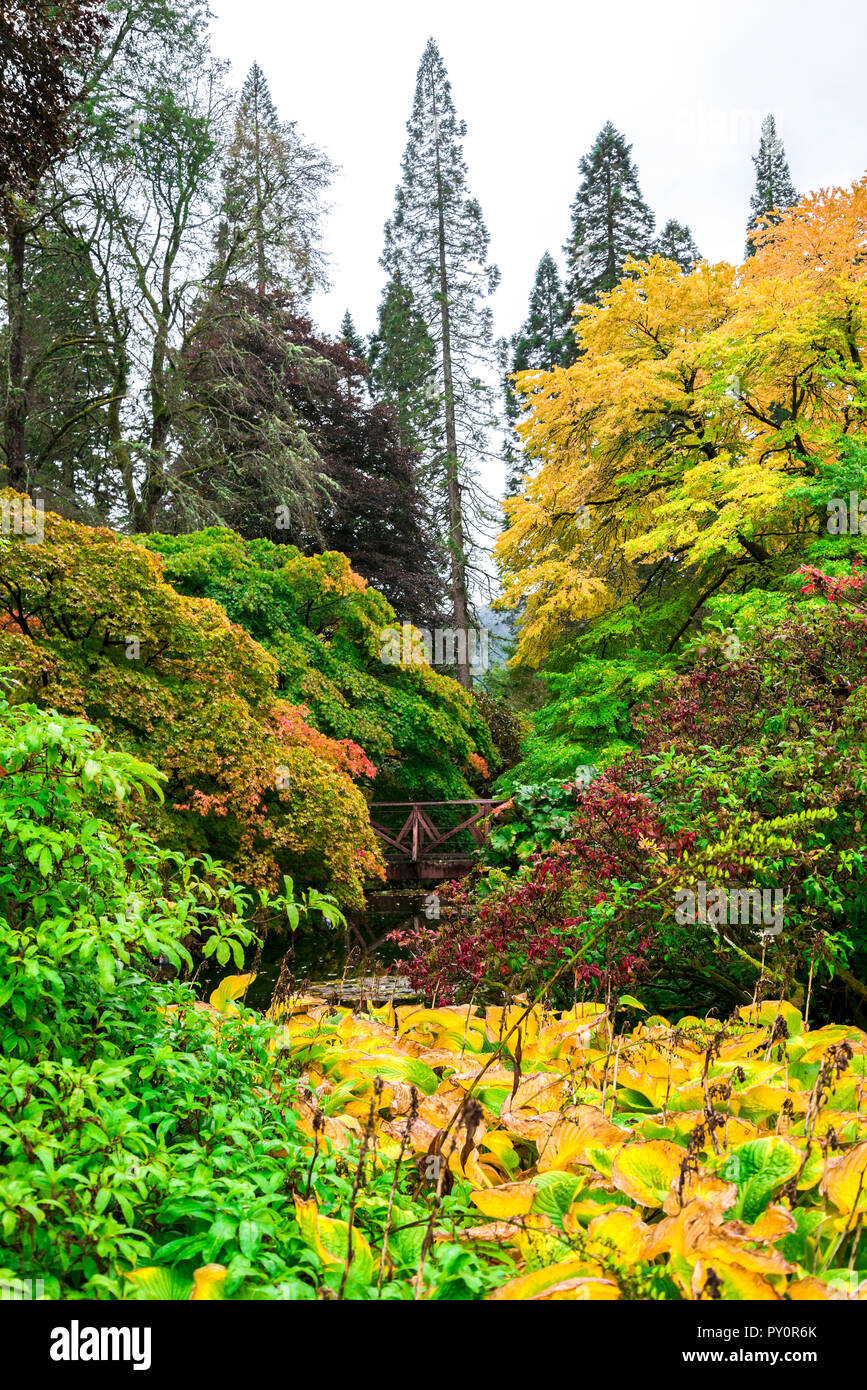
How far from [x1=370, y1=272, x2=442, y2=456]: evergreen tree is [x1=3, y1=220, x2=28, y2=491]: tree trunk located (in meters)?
10.7

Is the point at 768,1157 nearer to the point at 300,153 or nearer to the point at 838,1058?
the point at 838,1058

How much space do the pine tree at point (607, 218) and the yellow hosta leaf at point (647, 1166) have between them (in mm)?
26496

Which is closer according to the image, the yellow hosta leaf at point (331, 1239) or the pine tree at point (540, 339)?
the yellow hosta leaf at point (331, 1239)

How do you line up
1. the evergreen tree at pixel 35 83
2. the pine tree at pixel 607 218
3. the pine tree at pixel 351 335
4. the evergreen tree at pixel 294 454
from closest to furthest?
the evergreen tree at pixel 35 83 → the evergreen tree at pixel 294 454 → the pine tree at pixel 607 218 → the pine tree at pixel 351 335

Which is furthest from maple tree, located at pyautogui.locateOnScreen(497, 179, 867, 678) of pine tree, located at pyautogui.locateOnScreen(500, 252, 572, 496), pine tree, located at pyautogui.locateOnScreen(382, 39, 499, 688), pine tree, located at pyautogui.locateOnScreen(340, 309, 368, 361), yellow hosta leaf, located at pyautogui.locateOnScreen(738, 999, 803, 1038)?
pine tree, located at pyautogui.locateOnScreen(340, 309, 368, 361)

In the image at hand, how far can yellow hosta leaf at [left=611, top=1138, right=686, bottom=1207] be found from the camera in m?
1.79

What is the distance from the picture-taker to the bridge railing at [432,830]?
15188 millimetres

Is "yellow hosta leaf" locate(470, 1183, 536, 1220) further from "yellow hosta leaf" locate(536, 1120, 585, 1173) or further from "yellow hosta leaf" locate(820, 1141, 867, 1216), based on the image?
"yellow hosta leaf" locate(820, 1141, 867, 1216)

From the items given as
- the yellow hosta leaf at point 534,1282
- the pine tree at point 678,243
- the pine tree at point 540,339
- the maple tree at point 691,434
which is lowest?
the yellow hosta leaf at point 534,1282

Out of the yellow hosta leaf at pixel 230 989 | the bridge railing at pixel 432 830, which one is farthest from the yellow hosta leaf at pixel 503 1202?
the bridge railing at pixel 432 830

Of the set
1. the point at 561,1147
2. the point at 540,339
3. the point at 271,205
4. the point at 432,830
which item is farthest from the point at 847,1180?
the point at 540,339

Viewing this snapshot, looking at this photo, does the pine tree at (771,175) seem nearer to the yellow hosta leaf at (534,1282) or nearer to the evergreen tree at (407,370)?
the evergreen tree at (407,370)

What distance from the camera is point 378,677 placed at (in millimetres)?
14172

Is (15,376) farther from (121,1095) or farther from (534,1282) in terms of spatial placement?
(534,1282)
